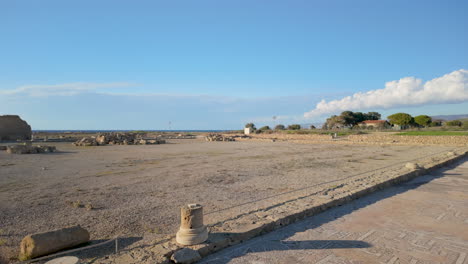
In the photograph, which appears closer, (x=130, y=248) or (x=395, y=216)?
(x=130, y=248)

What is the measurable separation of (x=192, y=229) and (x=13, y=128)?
4064 centimetres

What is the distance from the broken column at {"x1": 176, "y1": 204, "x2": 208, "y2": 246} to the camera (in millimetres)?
4148

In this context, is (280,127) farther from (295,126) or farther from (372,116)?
(372,116)

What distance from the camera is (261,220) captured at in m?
5.17

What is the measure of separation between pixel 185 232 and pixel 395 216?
4372 millimetres

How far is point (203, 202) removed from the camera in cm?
683

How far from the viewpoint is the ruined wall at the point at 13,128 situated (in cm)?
3355

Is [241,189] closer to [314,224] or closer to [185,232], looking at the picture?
[314,224]

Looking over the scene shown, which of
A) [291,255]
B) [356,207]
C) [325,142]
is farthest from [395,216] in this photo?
[325,142]

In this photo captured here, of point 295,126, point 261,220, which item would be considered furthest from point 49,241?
point 295,126

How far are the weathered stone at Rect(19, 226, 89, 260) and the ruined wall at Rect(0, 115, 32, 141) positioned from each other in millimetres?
38837

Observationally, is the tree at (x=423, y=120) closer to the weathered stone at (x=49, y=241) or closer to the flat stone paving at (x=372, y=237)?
the flat stone paving at (x=372, y=237)

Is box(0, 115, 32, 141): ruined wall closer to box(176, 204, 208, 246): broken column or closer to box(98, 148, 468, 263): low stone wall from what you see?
box(98, 148, 468, 263): low stone wall

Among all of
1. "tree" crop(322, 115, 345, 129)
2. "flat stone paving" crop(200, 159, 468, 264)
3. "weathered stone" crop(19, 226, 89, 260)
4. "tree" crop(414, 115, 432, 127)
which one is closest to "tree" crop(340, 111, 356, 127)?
"tree" crop(322, 115, 345, 129)
